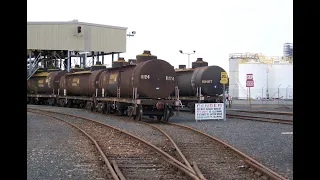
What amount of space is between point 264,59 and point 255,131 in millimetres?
52271

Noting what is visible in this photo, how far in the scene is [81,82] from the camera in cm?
2850

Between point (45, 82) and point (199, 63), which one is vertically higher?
point (199, 63)

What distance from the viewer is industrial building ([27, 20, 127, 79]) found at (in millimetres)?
44375

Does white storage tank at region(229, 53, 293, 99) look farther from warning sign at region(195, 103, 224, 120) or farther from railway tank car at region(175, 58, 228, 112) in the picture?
warning sign at region(195, 103, 224, 120)

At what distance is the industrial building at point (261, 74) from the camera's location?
191 feet

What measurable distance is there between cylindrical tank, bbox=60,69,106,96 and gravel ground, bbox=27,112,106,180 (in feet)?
37.2

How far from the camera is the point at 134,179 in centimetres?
679

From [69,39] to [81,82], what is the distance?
19115mm

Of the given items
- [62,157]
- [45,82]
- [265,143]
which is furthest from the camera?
[45,82]

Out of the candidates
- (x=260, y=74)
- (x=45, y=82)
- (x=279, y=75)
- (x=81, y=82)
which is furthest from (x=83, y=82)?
(x=279, y=75)

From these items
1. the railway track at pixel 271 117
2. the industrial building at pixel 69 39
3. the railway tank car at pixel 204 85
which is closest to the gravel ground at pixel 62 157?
the railway track at pixel 271 117

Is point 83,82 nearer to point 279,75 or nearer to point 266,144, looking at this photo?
point 266,144
